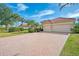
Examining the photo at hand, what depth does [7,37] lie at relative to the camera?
633cm

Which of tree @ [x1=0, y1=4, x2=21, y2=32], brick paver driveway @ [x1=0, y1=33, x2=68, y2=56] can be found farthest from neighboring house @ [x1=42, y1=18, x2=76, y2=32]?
tree @ [x1=0, y1=4, x2=21, y2=32]

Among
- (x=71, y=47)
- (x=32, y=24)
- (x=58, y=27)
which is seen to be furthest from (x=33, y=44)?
(x=71, y=47)

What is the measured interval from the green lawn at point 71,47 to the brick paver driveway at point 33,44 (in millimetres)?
142

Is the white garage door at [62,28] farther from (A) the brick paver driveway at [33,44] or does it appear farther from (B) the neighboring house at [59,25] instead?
(A) the brick paver driveway at [33,44]

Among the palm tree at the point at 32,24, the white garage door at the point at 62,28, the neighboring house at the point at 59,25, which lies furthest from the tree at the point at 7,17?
the white garage door at the point at 62,28

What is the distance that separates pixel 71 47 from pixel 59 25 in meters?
0.80

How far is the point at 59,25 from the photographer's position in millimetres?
6520

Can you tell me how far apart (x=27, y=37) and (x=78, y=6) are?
1.71 m

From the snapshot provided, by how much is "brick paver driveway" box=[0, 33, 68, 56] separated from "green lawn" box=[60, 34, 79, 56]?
0.46 feet

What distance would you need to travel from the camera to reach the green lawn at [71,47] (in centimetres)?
592

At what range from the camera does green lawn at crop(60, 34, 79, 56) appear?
5.92m

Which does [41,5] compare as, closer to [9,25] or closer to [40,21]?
[40,21]

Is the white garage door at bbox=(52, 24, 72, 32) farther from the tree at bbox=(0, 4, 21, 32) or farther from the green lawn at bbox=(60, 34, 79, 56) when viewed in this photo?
the tree at bbox=(0, 4, 21, 32)

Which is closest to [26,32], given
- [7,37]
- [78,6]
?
[7,37]
